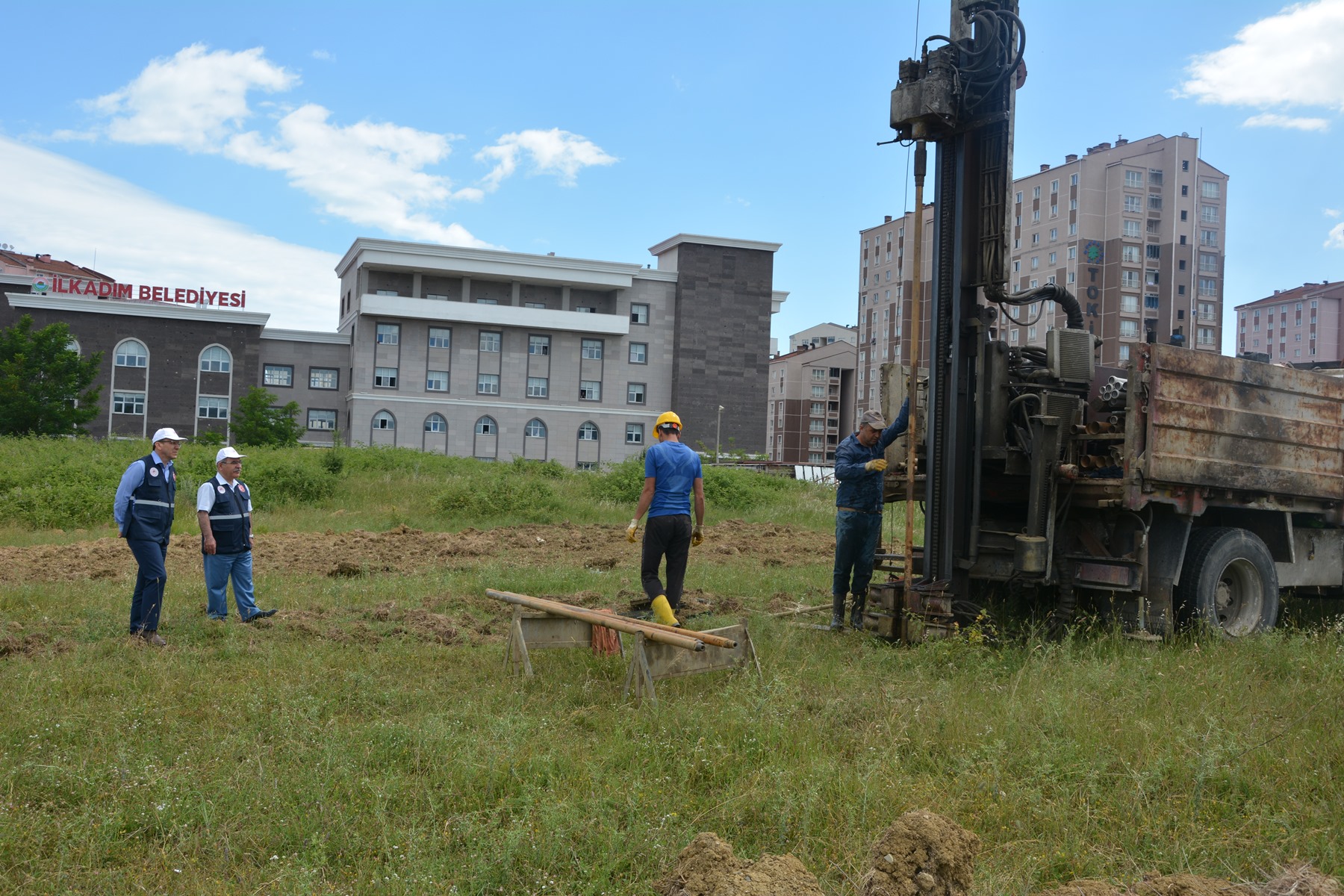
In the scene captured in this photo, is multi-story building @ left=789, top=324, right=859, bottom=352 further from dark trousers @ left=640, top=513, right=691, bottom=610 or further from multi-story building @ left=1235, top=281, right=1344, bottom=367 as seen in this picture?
dark trousers @ left=640, top=513, right=691, bottom=610

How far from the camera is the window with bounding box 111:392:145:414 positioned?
6269cm

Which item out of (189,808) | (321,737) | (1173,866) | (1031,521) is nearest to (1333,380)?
(1031,521)

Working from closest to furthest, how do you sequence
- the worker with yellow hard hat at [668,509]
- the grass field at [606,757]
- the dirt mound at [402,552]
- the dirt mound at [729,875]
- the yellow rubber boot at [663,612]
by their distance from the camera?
the dirt mound at [729,875] < the grass field at [606,757] < the yellow rubber boot at [663,612] < the worker with yellow hard hat at [668,509] < the dirt mound at [402,552]

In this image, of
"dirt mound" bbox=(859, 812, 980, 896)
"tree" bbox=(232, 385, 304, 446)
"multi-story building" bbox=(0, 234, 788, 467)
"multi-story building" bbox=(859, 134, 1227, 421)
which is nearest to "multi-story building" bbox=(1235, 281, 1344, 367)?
"multi-story building" bbox=(859, 134, 1227, 421)

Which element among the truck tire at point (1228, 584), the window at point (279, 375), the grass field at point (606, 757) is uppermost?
the window at point (279, 375)

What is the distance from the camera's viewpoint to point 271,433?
55438mm

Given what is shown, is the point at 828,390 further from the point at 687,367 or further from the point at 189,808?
the point at 189,808

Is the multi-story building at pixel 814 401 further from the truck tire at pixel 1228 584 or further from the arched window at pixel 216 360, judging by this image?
the truck tire at pixel 1228 584

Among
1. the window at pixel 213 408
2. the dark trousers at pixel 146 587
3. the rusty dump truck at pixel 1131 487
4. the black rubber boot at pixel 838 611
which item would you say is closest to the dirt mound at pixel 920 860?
the rusty dump truck at pixel 1131 487

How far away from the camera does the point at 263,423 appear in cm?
5572

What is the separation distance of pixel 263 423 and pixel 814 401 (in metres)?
63.2

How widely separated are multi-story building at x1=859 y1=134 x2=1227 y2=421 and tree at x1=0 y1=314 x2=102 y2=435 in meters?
56.9

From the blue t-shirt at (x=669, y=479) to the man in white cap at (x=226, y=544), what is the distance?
378cm

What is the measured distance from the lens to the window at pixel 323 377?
223 feet
